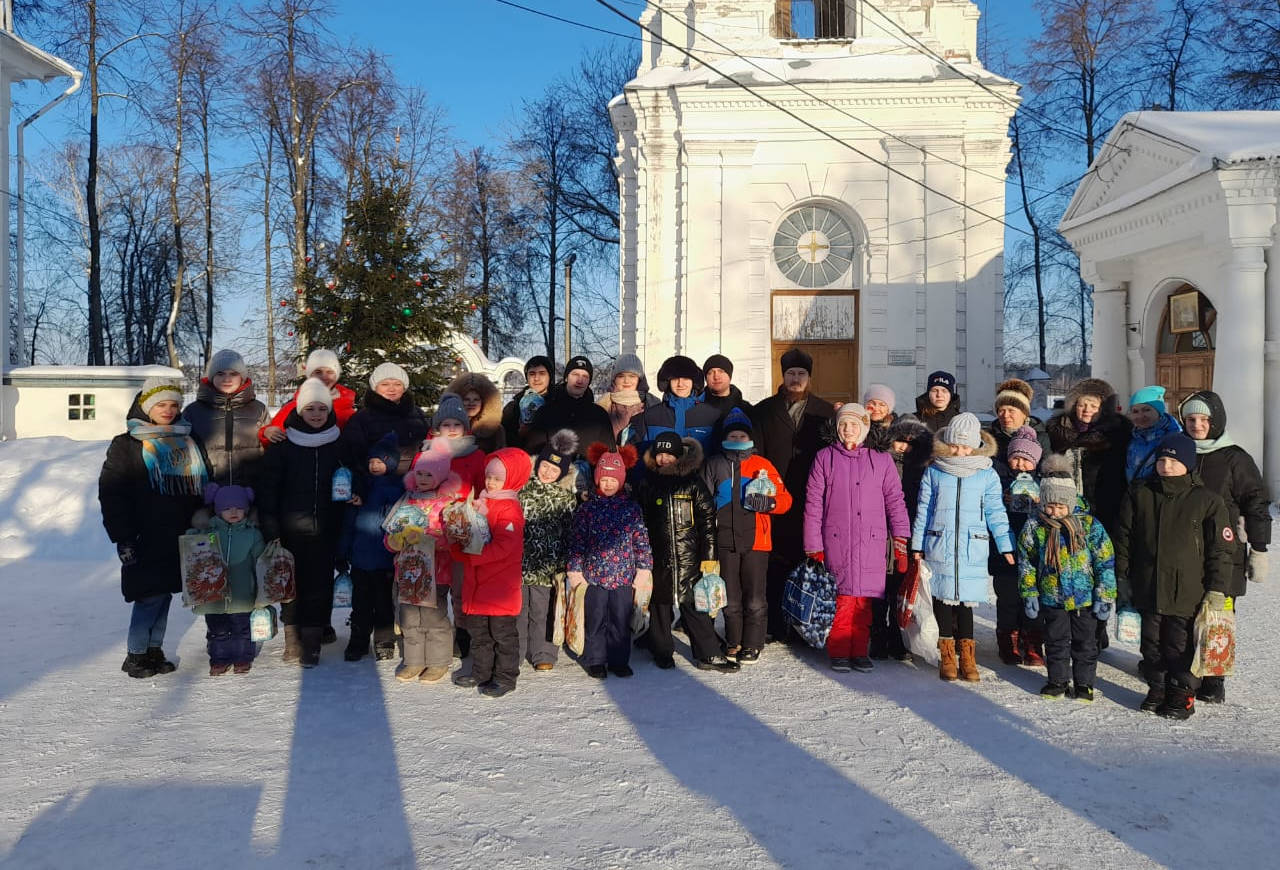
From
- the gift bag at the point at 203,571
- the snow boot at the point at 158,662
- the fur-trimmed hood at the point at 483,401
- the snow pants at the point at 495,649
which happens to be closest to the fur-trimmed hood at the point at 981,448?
the snow pants at the point at 495,649

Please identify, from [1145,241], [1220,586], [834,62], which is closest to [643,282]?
[834,62]

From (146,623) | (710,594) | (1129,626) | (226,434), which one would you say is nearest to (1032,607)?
(1129,626)

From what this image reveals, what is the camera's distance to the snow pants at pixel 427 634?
16.7ft

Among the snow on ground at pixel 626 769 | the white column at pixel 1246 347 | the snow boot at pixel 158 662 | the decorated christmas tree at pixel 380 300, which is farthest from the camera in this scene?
the decorated christmas tree at pixel 380 300

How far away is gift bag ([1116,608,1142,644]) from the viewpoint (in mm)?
4625

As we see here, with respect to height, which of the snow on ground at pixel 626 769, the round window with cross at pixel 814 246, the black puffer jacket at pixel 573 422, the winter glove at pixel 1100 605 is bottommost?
the snow on ground at pixel 626 769

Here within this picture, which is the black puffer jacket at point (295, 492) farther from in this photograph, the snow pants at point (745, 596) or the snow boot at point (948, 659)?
the snow boot at point (948, 659)

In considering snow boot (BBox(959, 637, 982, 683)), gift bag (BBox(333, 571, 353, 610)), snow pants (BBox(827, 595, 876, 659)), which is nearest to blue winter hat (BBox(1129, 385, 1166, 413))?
snow boot (BBox(959, 637, 982, 683))

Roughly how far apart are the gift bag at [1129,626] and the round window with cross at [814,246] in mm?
10225

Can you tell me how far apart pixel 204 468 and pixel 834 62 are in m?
12.0

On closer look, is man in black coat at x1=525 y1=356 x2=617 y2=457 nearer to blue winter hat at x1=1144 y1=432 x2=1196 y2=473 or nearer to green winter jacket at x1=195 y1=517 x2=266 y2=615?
green winter jacket at x1=195 y1=517 x2=266 y2=615

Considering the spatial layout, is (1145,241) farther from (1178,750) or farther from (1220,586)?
(1178,750)

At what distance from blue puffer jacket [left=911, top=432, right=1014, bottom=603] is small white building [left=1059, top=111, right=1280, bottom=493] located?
797 cm

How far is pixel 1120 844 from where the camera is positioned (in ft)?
10.5
